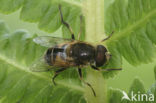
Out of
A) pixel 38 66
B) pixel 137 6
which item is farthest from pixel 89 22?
pixel 38 66

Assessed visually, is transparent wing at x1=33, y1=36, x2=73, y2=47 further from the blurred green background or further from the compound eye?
the blurred green background

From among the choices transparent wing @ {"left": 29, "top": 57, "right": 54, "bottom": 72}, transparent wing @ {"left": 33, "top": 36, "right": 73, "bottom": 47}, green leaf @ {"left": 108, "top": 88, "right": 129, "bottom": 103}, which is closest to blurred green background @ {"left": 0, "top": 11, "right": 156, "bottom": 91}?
transparent wing @ {"left": 33, "top": 36, "right": 73, "bottom": 47}

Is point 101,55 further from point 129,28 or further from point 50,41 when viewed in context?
point 50,41

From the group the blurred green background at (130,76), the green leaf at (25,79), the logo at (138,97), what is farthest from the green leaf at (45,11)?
the blurred green background at (130,76)

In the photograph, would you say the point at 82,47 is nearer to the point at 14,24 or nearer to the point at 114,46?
the point at 114,46

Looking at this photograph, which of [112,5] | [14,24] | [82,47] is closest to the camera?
[112,5]

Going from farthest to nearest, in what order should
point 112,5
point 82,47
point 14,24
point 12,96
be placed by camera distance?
1. point 14,24
2. point 82,47
3. point 112,5
4. point 12,96
